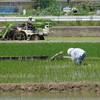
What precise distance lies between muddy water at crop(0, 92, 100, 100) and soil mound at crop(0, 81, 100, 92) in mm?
249

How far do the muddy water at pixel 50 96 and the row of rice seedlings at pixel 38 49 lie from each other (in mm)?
9548

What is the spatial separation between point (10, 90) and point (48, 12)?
48.2 m

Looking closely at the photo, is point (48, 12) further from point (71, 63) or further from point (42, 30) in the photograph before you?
point (71, 63)

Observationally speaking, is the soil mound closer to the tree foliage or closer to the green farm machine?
the green farm machine

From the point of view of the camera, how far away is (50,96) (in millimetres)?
11750

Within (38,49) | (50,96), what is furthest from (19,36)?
(50,96)

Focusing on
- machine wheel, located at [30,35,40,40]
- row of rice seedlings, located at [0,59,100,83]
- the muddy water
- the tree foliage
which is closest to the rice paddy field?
row of rice seedlings, located at [0,59,100,83]

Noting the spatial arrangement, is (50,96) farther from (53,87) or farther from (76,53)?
(76,53)

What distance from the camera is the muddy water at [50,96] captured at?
11469mm

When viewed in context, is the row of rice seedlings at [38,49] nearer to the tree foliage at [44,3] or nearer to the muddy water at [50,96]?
the muddy water at [50,96]

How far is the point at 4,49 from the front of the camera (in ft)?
80.2

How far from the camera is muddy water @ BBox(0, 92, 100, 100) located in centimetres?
1147

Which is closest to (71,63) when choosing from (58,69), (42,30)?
(58,69)

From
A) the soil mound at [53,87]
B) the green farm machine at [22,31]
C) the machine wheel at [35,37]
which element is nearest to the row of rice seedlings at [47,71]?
the soil mound at [53,87]
